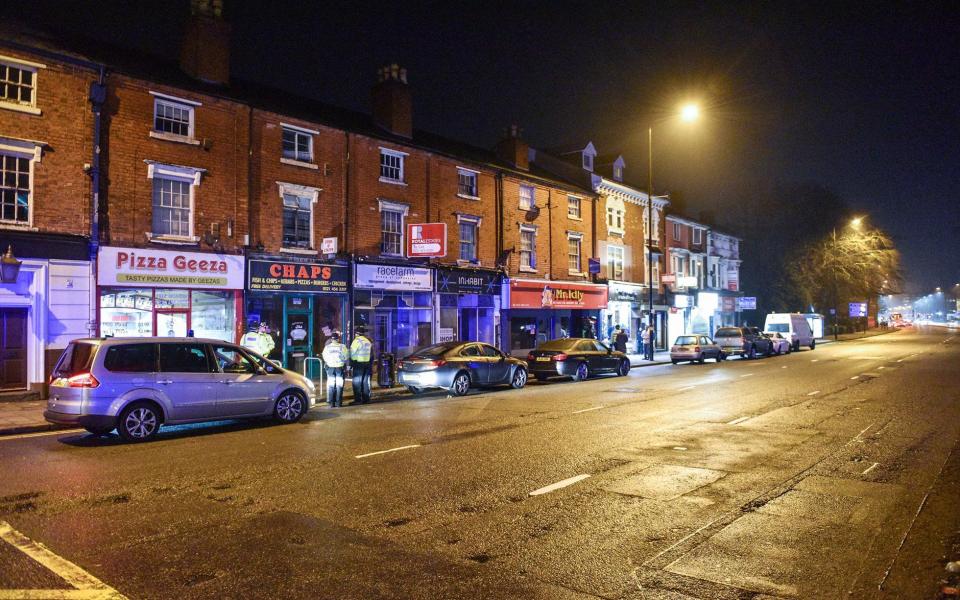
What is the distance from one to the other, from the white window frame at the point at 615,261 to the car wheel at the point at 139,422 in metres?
27.8

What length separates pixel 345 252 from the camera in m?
21.7

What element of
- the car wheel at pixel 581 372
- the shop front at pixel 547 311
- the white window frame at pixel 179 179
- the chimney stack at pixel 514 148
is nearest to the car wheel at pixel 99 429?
the white window frame at pixel 179 179

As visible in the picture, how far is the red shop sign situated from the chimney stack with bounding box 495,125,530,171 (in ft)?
19.0

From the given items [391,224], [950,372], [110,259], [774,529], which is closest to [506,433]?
[774,529]

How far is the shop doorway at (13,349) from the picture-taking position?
1501 cm

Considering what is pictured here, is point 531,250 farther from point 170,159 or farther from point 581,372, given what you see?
point 170,159

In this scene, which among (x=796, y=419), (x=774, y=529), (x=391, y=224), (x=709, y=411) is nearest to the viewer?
(x=774, y=529)

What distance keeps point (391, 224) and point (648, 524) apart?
62.3 feet

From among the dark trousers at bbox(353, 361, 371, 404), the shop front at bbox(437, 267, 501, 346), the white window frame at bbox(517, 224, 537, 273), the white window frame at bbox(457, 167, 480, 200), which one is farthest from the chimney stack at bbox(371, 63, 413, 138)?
the dark trousers at bbox(353, 361, 371, 404)

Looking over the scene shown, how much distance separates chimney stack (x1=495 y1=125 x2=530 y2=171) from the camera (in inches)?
1201

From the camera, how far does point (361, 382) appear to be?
1534 cm

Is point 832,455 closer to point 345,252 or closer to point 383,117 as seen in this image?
point 345,252

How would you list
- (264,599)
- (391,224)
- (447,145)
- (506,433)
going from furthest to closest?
1. (447,145)
2. (391,224)
3. (506,433)
4. (264,599)

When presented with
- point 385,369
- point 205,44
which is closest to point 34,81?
point 205,44
